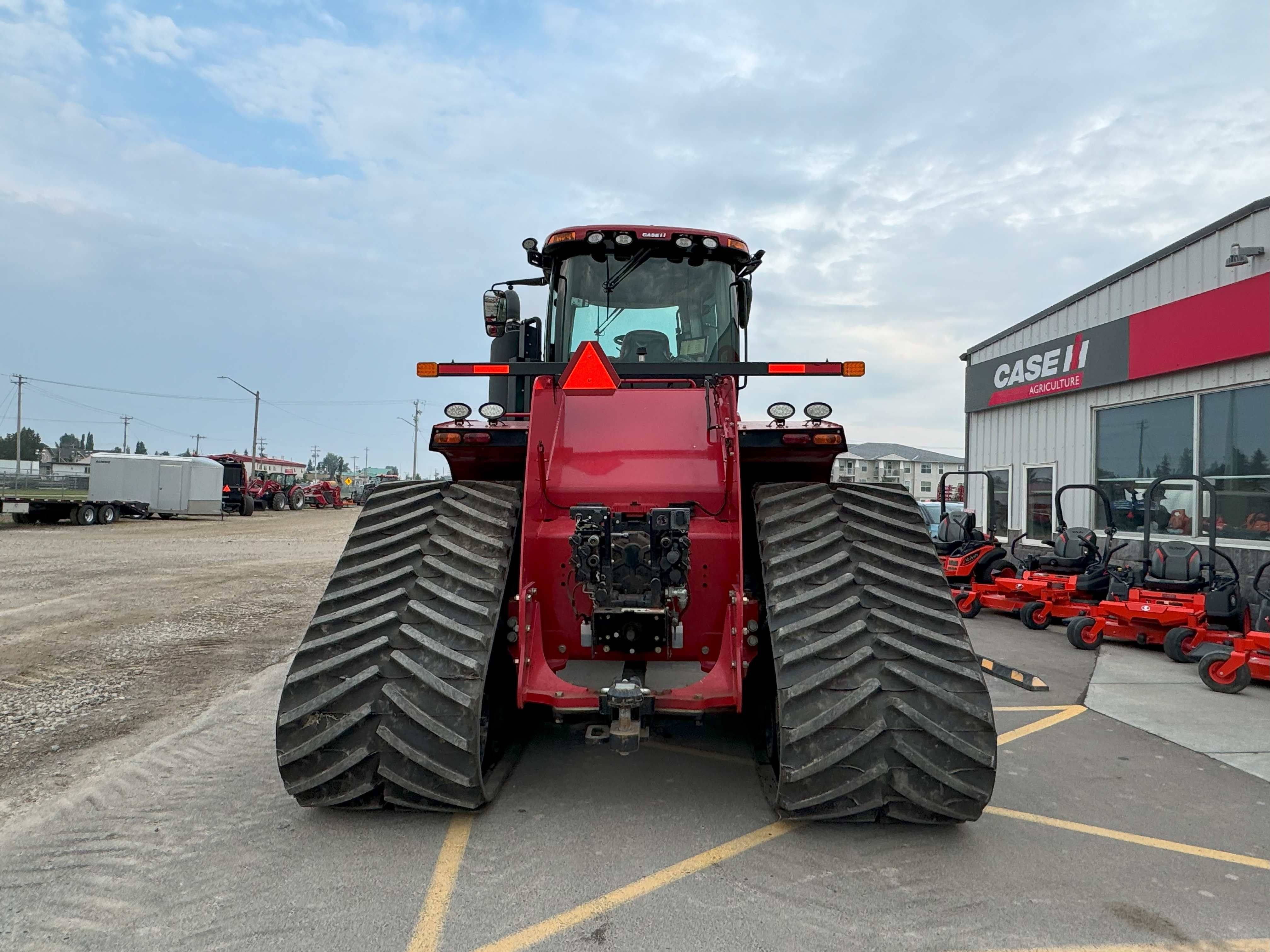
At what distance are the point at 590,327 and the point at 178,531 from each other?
26048 mm

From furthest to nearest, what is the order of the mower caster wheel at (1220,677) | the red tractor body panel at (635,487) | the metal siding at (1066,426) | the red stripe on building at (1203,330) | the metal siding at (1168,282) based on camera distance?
the metal siding at (1066,426) < the metal siding at (1168,282) < the red stripe on building at (1203,330) < the mower caster wheel at (1220,677) < the red tractor body panel at (635,487)

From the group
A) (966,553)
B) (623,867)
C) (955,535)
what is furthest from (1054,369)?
(623,867)

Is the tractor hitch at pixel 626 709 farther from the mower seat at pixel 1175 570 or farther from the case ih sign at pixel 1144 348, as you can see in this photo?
the case ih sign at pixel 1144 348

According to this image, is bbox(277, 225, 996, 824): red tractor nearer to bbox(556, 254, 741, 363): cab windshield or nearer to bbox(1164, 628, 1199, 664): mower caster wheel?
bbox(556, 254, 741, 363): cab windshield

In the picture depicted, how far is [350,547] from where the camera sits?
416 cm

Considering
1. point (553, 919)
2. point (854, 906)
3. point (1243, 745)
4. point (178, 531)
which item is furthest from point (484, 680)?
point (178, 531)

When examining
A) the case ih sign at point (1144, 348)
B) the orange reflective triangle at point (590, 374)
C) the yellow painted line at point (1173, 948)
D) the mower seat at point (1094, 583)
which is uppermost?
the case ih sign at point (1144, 348)

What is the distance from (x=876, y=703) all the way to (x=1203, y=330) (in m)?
10.8

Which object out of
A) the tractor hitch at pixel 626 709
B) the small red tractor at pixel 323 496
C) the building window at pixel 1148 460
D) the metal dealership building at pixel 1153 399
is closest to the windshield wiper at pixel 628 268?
the tractor hitch at pixel 626 709

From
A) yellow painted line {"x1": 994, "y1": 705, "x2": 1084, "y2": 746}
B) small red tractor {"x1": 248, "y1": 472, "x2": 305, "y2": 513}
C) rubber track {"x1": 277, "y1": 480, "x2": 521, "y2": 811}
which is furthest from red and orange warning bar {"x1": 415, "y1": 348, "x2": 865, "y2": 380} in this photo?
small red tractor {"x1": 248, "y1": 472, "x2": 305, "y2": 513}

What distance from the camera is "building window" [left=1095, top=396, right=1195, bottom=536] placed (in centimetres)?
1177

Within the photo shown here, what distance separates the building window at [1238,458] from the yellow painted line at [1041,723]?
215 inches

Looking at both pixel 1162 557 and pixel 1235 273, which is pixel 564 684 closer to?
pixel 1162 557

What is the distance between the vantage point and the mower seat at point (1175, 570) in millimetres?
9297
